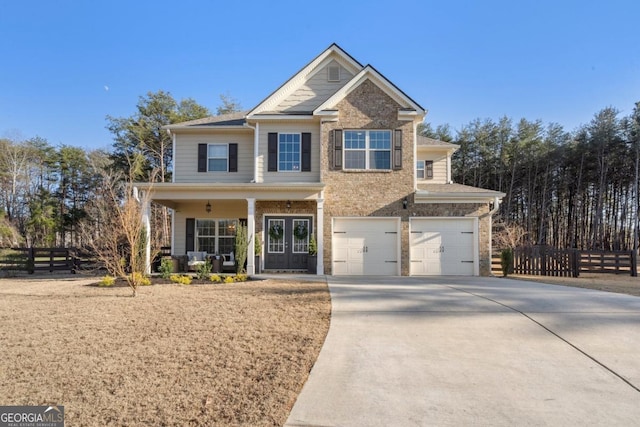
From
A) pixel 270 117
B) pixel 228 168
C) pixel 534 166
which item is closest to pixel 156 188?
pixel 228 168

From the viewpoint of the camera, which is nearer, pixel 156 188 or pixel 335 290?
pixel 335 290

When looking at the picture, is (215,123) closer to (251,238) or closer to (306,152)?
(306,152)

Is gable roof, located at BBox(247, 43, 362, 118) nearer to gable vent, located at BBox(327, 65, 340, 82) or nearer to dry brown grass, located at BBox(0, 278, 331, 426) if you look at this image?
gable vent, located at BBox(327, 65, 340, 82)

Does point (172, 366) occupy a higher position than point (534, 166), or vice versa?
point (534, 166)

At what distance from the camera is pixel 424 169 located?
17.8 m

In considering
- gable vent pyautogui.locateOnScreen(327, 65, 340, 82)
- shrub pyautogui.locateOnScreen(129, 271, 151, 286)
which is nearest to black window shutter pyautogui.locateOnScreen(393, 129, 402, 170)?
gable vent pyautogui.locateOnScreen(327, 65, 340, 82)

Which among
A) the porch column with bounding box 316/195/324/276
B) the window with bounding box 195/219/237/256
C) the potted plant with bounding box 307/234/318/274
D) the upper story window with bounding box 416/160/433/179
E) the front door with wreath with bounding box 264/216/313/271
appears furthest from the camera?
the upper story window with bounding box 416/160/433/179

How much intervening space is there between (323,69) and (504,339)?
12961mm

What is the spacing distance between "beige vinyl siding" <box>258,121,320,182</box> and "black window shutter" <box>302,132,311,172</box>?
12 cm

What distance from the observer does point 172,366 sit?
429cm

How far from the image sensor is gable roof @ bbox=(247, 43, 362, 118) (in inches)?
583

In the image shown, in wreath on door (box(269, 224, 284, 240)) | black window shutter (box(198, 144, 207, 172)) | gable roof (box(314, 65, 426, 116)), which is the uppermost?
gable roof (box(314, 65, 426, 116))

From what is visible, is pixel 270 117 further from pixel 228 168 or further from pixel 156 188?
pixel 156 188

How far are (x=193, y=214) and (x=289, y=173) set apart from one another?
4784 mm
